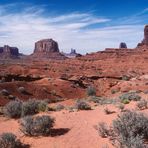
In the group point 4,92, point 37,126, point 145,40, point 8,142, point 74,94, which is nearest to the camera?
point 8,142

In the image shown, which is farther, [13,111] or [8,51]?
[8,51]

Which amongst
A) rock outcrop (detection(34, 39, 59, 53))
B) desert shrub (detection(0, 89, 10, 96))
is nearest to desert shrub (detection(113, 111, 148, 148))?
desert shrub (detection(0, 89, 10, 96))

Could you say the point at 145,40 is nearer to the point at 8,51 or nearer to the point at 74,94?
the point at 8,51

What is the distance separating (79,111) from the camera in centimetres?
1488

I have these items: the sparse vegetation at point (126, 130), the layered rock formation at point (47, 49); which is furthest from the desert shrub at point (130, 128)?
the layered rock formation at point (47, 49)

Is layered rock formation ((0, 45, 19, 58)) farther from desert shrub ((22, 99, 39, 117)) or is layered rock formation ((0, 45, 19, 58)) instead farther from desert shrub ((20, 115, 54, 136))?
desert shrub ((20, 115, 54, 136))

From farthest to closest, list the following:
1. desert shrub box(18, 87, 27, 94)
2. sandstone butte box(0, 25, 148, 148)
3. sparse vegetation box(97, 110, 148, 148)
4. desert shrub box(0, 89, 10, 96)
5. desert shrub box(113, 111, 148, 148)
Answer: desert shrub box(18, 87, 27, 94)
desert shrub box(0, 89, 10, 96)
sandstone butte box(0, 25, 148, 148)
desert shrub box(113, 111, 148, 148)
sparse vegetation box(97, 110, 148, 148)

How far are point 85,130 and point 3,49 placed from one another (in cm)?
15677

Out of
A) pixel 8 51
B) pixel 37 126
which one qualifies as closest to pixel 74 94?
pixel 37 126

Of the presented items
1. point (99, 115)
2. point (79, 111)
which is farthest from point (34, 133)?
point (79, 111)

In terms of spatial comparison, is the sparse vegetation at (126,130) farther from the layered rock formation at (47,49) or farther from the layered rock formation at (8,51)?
the layered rock formation at (8,51)

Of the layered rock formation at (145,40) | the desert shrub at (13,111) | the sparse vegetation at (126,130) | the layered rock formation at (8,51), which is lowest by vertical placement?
the desert shrub at (13,111)

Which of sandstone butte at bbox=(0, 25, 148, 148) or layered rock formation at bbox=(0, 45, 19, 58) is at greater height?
layered rock formation at bbox=(0, 45, 19, 58)

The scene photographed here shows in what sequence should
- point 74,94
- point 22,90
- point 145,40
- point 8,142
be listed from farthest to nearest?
point 145,40
point 74,94
point 22,90
point 8,142
